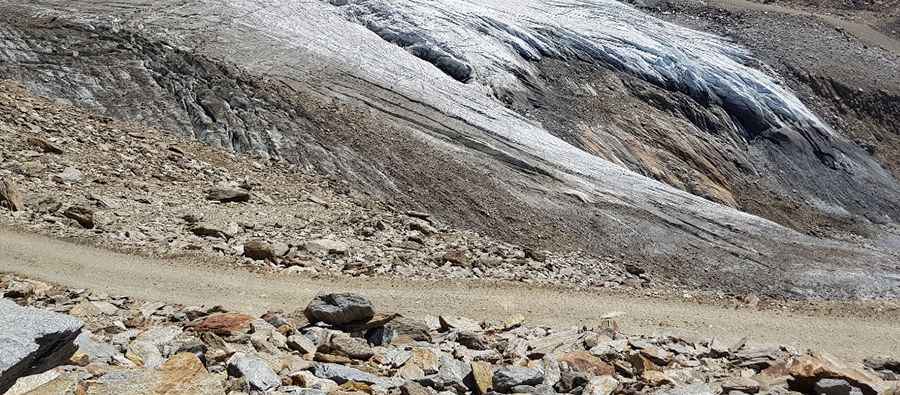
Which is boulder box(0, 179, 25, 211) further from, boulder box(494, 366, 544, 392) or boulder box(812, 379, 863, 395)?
boulder box(812, 379, 863, 395)

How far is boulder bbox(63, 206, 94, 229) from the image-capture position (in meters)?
17.3

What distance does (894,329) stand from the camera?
1920 cm

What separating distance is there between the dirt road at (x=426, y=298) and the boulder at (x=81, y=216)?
1.05m

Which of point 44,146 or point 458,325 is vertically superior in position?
point 458,325

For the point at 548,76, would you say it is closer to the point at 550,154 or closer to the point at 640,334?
the point at 550,154

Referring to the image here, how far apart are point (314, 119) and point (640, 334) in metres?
15.1

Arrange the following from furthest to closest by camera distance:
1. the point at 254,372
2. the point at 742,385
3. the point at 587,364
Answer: the point at 587,364
the point at 742,385
the point at 254,372

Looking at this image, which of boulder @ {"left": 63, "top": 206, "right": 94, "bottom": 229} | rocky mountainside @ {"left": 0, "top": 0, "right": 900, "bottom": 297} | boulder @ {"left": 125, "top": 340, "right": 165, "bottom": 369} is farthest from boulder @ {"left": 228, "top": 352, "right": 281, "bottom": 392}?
rocky mountainside @ {"left": 0, "top": 0, "right": 900, "bottom": 297}

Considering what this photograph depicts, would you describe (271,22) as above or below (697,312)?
above

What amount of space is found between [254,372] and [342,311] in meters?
3.70

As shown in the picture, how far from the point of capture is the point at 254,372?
933 centimetres

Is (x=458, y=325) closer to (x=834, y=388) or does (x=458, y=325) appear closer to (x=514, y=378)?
(x=514, y=378)

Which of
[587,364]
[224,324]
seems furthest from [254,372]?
[587,364]

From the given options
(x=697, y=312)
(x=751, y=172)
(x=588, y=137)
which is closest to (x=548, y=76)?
(x=588, y=137)
